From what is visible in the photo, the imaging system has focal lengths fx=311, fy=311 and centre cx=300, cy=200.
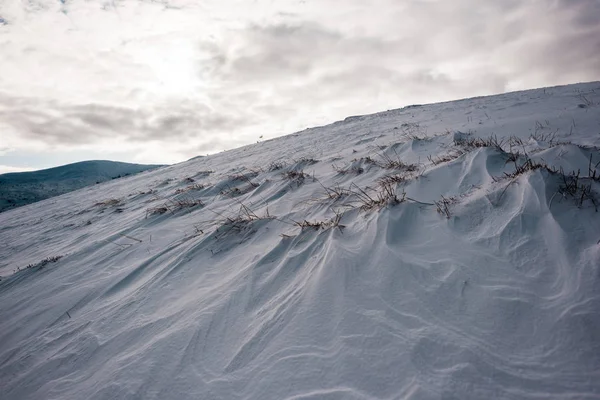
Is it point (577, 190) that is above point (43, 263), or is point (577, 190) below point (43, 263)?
above

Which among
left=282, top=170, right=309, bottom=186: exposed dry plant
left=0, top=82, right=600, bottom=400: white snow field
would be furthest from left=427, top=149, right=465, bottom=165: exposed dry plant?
left=282, top=170, right=309, bottom=186: exposed dry plant

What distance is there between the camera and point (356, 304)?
4.69 feet

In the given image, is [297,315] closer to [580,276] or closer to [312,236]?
[312,236]

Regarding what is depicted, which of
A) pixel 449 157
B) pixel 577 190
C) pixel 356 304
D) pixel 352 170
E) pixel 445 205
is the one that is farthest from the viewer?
pixel 352 170

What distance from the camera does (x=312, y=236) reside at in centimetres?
213

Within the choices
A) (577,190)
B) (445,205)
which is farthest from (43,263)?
(577,190)

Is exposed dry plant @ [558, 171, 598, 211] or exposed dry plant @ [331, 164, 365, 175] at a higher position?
exposed dry plant @ [331, 164, 365, 175]

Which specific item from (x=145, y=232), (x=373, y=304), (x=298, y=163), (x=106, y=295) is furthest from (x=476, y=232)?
(x=298, y=163)

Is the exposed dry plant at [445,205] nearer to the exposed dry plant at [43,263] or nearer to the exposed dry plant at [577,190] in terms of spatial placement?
the exposed dry plant at [577,190]

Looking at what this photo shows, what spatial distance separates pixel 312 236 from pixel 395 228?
1.81 ft

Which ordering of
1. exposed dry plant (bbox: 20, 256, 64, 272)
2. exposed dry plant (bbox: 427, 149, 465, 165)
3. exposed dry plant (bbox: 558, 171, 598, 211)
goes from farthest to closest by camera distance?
exposed dry plant (bbox: 20, 256, 64, 272) < exposed dry plant (bbox: 427, 149, 465, 165) < exposed dry plant (bbox: 558, 171, 598, 211)

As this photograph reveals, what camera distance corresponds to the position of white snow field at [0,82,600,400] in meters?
1.10

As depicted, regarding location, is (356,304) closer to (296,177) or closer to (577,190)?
(577,190)

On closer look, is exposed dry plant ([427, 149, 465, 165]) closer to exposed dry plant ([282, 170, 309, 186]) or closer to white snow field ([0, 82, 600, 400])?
white snow field ([0, 82, 600, 400])
